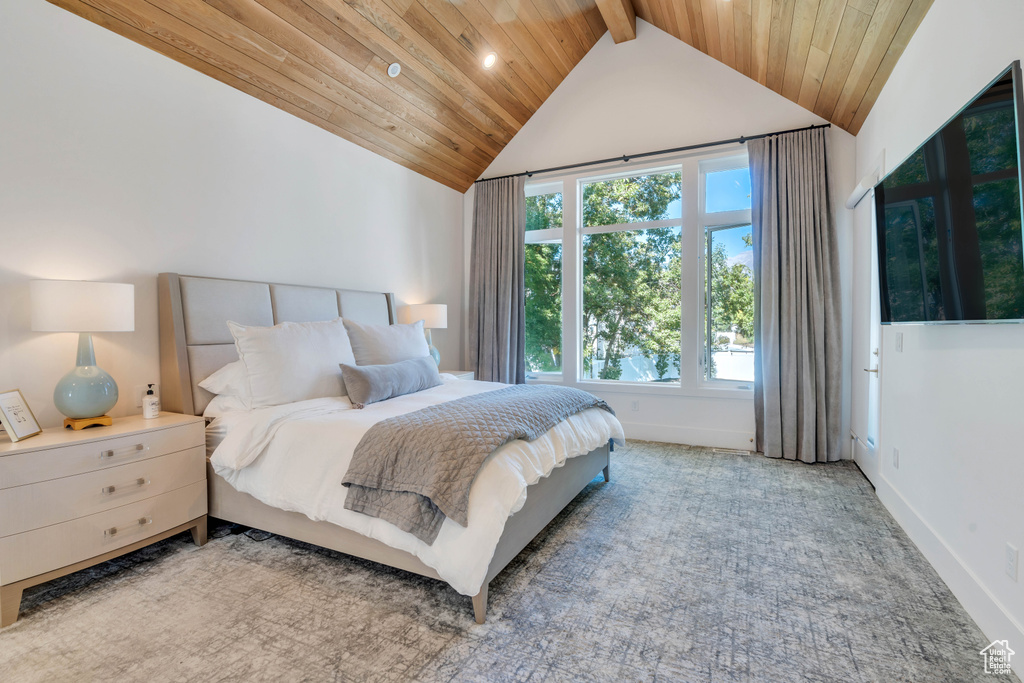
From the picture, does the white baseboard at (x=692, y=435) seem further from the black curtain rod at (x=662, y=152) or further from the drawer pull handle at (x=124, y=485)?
the drawer pull handle at (x=124, y=485)

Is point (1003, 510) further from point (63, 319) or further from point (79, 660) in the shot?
point (63, 319)

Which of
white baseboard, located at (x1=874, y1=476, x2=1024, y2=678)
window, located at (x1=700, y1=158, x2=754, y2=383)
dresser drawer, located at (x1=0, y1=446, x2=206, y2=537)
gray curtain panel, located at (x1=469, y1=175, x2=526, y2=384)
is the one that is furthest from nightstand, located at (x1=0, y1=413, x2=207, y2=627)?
window, located at (x1=700, y1=158, x2=754, y2=383)

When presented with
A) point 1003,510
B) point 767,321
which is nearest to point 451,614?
point 1003,510

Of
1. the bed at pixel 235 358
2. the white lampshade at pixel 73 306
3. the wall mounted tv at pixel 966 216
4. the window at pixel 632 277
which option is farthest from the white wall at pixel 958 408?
the white lampshade at pixel 73 306

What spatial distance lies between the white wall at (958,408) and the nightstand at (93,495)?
3.26 m

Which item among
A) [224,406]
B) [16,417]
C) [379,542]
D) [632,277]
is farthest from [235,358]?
[632,277]

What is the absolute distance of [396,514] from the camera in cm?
187

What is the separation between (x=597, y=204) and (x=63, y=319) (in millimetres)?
4164

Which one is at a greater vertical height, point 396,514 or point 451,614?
point 396,514

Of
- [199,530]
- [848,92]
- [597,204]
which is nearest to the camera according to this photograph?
[199,530]

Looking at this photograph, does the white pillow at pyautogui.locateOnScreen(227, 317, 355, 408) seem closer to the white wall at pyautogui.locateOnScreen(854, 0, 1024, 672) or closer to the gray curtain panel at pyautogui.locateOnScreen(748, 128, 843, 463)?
the white wall at pyautogui.locateOnScreen(854, 0, 1024, 672)

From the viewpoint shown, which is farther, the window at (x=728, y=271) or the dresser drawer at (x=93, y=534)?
the window at (x=728, y=271)

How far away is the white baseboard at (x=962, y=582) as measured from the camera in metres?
1.54

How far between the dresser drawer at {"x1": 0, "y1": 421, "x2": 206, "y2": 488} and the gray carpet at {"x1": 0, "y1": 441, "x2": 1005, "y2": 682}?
1.69 feet
